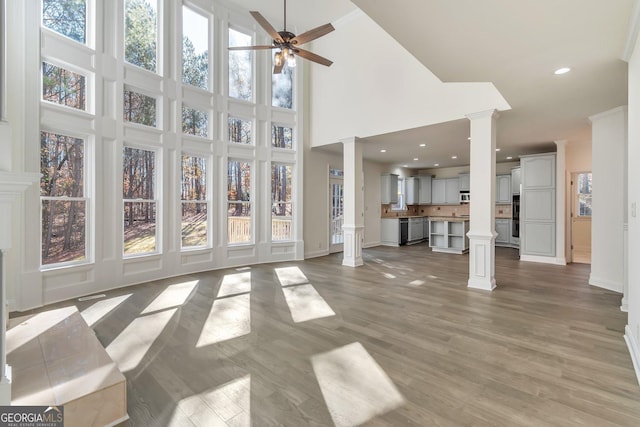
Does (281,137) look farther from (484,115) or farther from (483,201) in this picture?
(483,201)

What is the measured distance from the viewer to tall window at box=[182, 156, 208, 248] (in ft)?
18.1

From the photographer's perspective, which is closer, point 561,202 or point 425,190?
point 561,202

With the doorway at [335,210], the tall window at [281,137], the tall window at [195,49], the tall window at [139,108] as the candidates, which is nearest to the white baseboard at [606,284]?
the doorway at [335,210]

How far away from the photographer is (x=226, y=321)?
3.24m

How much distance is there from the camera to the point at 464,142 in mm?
6531

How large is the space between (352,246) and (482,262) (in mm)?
2523

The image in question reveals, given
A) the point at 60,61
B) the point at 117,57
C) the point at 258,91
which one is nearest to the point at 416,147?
the point at 258,91

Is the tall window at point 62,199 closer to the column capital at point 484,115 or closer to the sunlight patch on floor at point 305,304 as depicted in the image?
the sunlight patch on floor at point 305,304

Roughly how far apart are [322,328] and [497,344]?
5.39 feet

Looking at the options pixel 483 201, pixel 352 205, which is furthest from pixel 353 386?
pixel 352 205

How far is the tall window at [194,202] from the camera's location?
217 inches

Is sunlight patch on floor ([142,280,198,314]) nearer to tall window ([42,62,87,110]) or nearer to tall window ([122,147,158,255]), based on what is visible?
tall window ([122,147,158,255])

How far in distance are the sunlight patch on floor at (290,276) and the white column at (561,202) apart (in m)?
5.62

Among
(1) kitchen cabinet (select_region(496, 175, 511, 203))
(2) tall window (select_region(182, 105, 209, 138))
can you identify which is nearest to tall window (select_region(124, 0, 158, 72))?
(2) tall window (select_region(182, 105, 209, 138))
